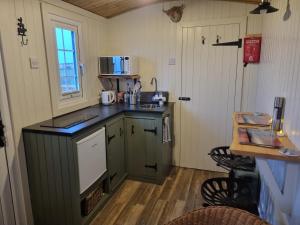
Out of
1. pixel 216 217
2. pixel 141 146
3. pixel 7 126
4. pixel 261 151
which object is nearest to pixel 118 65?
pixel 141 146

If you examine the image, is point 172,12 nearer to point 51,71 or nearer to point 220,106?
point 220,106

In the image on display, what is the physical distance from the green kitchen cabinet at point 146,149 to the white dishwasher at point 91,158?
0.58m

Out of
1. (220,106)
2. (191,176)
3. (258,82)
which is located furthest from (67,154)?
(258,82)

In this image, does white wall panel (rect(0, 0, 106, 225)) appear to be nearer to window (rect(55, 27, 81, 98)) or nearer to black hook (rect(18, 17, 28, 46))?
black hook (rect(18, 17, 28, 46))

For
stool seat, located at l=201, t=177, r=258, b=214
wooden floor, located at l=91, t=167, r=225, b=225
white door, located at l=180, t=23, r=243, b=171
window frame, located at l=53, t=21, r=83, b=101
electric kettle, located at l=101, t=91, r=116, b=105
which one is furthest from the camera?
electric kettle, located at l=101, t=91, r=116, b=105

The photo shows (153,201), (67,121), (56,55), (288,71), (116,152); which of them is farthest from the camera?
(116,152)

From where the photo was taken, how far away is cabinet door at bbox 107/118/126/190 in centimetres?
261

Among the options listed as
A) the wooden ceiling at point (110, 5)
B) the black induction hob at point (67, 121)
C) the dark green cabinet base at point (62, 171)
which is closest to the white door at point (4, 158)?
the dark green cabinet base at point (62, 171)

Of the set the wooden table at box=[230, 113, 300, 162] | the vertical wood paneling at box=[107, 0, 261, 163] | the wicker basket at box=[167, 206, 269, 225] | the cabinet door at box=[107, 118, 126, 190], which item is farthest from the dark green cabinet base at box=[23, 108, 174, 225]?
the wooden table at box=[230, 113, 300, 162]

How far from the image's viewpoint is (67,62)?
2.70 meters

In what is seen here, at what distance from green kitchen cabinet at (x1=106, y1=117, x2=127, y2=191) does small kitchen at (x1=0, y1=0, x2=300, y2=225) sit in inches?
1.0

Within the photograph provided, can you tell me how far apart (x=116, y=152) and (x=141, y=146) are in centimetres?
36

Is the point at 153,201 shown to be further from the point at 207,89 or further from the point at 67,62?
the point at 67,62

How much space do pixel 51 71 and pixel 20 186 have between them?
3.82 ft
